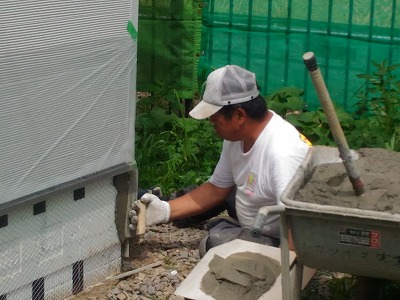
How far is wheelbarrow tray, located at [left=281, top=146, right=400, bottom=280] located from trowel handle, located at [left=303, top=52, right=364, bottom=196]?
282mm

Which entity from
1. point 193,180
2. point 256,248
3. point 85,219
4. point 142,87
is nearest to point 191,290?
point 256,248

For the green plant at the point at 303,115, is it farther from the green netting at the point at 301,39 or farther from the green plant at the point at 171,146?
the green plant at the point at 171,146

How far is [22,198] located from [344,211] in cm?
159

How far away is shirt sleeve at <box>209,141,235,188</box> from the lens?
17.5ft

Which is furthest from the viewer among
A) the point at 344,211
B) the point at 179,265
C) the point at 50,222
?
the point at 179,265

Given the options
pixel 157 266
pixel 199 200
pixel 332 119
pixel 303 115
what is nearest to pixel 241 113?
pixel 199 200

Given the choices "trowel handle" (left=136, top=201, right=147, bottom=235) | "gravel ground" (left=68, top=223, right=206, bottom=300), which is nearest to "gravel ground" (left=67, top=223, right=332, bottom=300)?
"gravel ground" (left=68, top=223, right=206, bottom=300)

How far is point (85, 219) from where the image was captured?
16.7 ft

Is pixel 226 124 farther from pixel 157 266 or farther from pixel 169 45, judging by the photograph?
pixel 169 45

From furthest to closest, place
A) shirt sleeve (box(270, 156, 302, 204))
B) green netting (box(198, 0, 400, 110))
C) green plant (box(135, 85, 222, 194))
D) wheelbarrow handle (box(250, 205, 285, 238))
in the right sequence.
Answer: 1. green netting (box(198, 0, 400, 110))
2. green plant (box(135, 85, 222, 194))
3. shirt sleeve (box(270, 156, 302, 204))
4. wheelbarrow handle (box(250, 205, 285, 238))

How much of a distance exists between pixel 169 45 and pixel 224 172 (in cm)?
257

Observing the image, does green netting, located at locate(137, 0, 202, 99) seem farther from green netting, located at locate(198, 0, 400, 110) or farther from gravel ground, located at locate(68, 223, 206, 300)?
gravel ground, located at locate(68, 223, 206, 300)

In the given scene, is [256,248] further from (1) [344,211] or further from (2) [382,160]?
(1) [344,211]

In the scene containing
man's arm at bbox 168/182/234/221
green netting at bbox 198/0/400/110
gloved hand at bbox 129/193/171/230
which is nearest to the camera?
gloved hand at bbox 129/193/171/230
